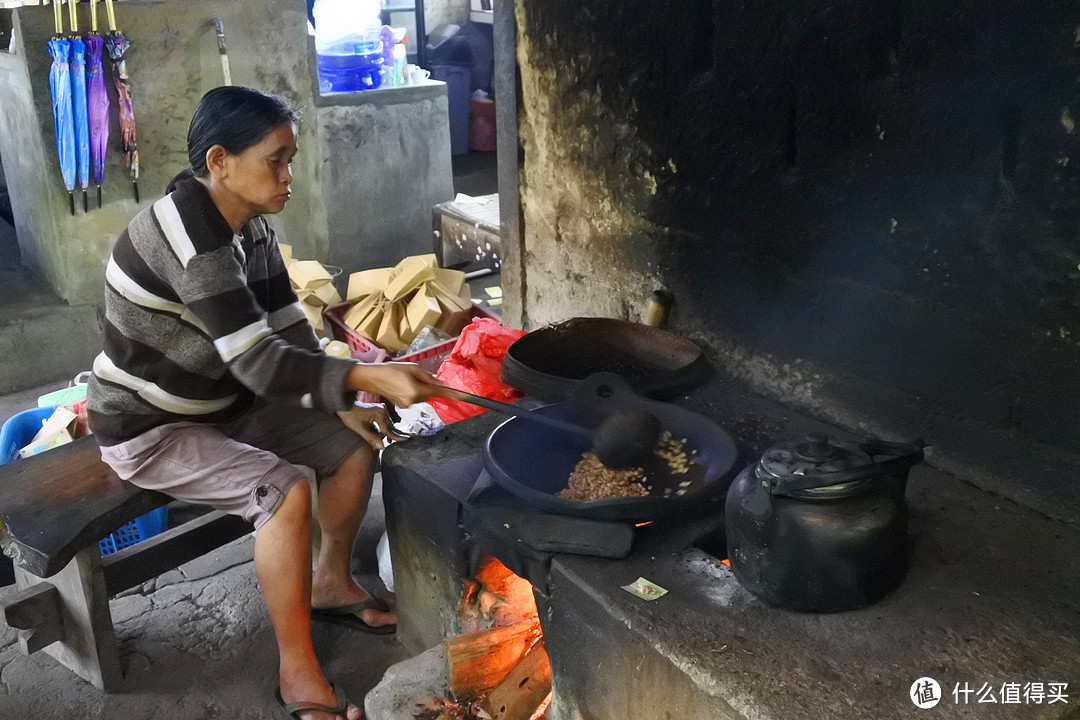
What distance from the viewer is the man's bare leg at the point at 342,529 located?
3.08m

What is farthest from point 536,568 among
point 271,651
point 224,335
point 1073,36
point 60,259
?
point 60,259

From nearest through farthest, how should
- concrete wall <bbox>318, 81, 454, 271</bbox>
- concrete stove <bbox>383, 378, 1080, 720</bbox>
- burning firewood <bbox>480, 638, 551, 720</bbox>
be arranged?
concrete stove <bbox>383, 378, 1080, 720</bbox> < burning firewood <bbox>480, 638, 551, 720</bbox> < concrete wall <bbox>318, 81, 454, 271</bbox>

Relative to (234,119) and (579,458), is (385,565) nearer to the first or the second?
(579,458)

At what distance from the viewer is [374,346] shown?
4.93m

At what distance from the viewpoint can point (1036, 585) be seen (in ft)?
6.92

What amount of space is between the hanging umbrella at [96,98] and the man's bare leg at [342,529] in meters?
2.80

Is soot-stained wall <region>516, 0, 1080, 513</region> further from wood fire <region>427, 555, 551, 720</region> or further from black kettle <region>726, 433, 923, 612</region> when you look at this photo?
wood fire <region>427, 555, 551, 720</region>

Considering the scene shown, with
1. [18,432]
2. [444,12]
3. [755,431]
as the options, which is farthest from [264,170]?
[444,12]

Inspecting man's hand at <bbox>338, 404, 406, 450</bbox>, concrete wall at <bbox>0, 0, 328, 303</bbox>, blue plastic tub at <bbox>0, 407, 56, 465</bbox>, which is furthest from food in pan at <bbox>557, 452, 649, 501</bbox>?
concrete wall at <bbox>0, 0, 328, 303</bbox>

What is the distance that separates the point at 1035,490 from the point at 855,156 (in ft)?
3.37

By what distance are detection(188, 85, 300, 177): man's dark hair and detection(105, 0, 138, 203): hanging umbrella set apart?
2.67 m

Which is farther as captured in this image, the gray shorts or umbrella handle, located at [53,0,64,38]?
umbrella handle, located at [53,0,64,38]

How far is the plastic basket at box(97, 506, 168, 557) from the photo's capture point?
138 inches

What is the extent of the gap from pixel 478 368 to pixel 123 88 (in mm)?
2692
